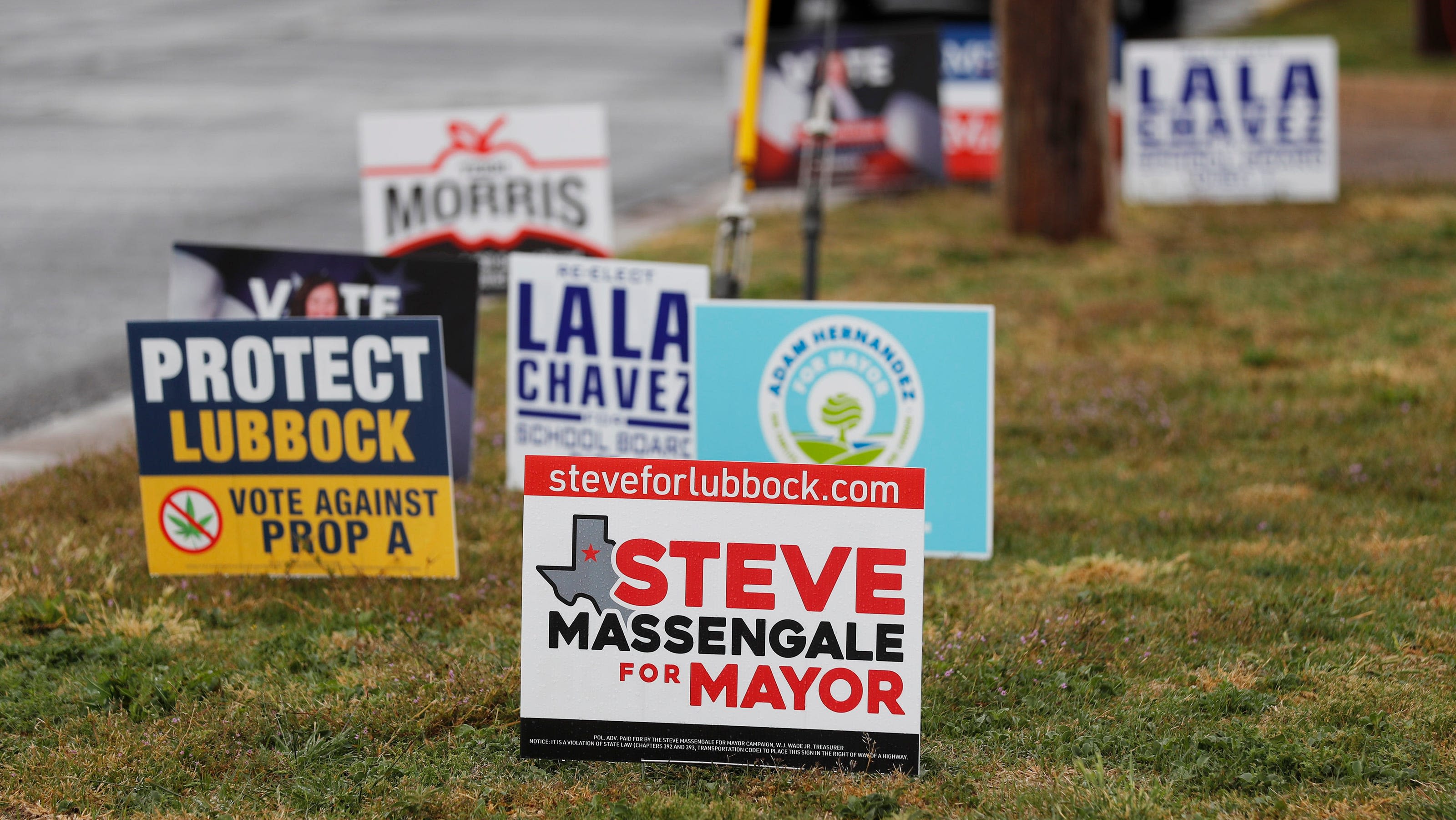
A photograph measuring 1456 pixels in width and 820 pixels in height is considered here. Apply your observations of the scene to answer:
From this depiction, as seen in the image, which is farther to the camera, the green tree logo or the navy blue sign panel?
the green tree logo

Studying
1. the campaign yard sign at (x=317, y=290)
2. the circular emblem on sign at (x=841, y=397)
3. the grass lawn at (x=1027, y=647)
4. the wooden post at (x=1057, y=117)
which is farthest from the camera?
the wooden post at (x=1057, y=117)

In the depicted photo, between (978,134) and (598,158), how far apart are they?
238 inches

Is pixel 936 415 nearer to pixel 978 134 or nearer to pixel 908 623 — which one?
pixel 908 623

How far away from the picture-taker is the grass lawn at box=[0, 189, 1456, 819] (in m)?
3.37

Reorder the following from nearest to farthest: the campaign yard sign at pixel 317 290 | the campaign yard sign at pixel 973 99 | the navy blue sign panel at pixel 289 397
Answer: the navy blue sign panel at pixel 289 397 < the campaign yard sign at pixel 317 290 < the campaign yard sign at pixel 973 99

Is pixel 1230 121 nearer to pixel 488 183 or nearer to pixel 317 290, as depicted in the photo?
pixel 488 183

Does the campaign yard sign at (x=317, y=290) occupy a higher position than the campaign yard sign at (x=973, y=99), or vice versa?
the campaign yard sign at (x=973, y=99)

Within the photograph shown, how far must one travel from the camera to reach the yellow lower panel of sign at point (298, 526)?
4574 millimetres

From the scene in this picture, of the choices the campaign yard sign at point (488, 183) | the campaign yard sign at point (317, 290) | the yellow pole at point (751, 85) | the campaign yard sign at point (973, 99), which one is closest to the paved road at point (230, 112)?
the campaign yard sign at point (488, 183)

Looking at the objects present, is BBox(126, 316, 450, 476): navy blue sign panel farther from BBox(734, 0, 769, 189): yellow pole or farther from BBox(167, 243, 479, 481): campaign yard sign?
BBox(734, 0, 769, 189): yellow pole

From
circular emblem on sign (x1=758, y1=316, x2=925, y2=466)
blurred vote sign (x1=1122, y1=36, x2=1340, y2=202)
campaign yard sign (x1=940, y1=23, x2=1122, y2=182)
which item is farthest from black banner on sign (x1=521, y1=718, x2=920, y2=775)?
campaign yard sign (x1=940, y1=23, x2=1122, y2=182)

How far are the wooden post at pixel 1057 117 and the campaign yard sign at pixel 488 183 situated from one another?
401 centimetres

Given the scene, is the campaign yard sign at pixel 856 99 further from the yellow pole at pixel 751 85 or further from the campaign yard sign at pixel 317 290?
the campaign yard sign at pixel 317 290

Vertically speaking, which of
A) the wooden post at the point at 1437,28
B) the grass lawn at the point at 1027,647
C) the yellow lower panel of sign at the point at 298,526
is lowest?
the grass lawn at the point at 1027,647
